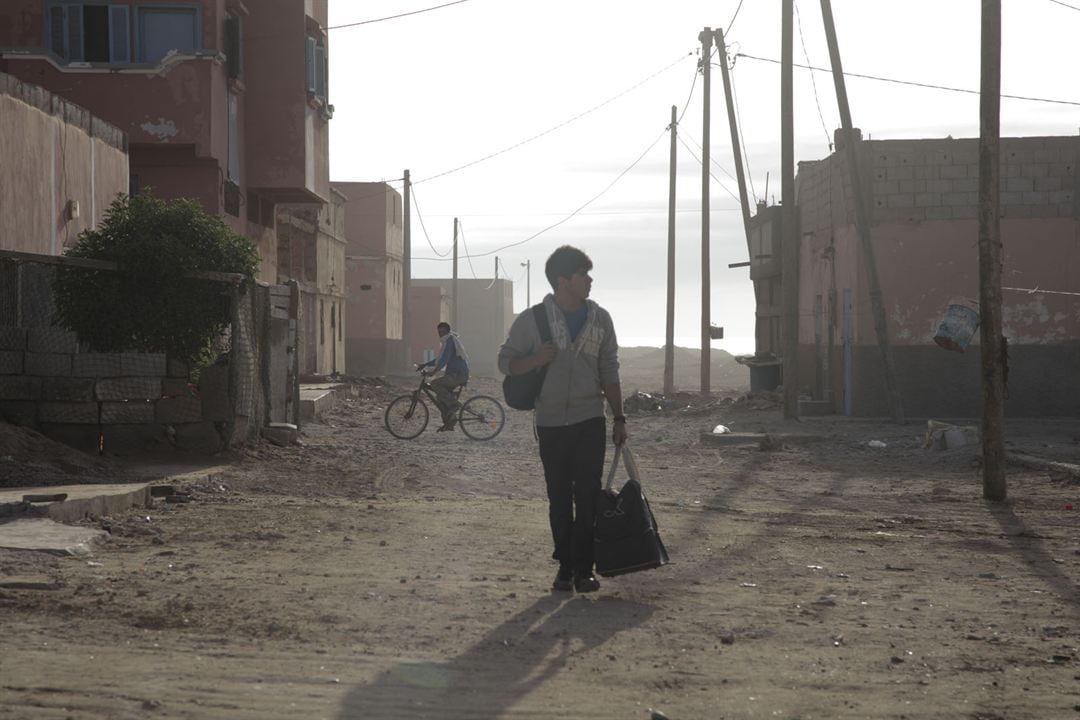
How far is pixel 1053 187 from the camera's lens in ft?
77.8

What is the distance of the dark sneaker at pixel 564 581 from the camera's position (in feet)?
23.5

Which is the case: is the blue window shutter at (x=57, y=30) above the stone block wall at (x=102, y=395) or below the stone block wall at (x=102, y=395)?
above

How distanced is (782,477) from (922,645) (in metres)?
9.29

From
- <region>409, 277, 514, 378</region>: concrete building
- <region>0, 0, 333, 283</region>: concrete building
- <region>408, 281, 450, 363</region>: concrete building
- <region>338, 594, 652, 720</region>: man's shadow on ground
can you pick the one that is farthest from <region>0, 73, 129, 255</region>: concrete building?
<region>409, 277, 514, 378</region>: concrete building

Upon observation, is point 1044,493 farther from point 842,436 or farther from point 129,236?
point 129,236

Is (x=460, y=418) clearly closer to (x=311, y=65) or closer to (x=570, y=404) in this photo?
(x=311, y=65)

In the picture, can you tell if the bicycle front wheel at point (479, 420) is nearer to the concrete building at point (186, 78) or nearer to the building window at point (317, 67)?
the concrete building at point (186, 78)

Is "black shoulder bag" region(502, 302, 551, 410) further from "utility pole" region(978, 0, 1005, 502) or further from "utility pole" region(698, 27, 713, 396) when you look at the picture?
"utility pole" region(698, 27, 713, 396)

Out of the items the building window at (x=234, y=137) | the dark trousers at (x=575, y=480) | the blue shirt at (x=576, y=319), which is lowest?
the dark trousers at (x=575, y=480)

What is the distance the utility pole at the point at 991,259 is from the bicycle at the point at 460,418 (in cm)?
888

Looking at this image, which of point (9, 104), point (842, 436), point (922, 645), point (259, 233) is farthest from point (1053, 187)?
point (922, 645)

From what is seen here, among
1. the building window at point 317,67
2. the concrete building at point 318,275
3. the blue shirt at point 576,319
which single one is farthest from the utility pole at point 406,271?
the blue shirt at point 576,319

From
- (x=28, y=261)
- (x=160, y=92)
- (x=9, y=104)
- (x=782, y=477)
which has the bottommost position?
(x=782, y=477)

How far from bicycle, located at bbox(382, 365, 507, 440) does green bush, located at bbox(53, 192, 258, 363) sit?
225 inches
